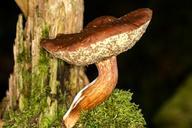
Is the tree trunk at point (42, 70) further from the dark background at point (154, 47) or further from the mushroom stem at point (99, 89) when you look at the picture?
the dark background at point (154, 47)

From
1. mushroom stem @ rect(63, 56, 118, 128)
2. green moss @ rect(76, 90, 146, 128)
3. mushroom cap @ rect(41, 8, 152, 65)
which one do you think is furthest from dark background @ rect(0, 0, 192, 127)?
mushroom cap @ rect(41, 8, 152, 65)

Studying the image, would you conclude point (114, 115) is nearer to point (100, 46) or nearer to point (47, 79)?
point (47, 79)

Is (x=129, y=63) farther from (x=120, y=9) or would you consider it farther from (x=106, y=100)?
(x=106, y=100)

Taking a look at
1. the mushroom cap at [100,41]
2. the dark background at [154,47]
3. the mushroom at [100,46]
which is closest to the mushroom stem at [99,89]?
the mushroom at [100,46]

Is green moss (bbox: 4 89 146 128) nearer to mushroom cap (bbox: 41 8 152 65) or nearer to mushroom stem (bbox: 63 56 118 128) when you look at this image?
mushroom stem (bbox: 63 56 118 128)

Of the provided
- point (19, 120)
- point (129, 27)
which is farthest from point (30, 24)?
point (129, 27)
